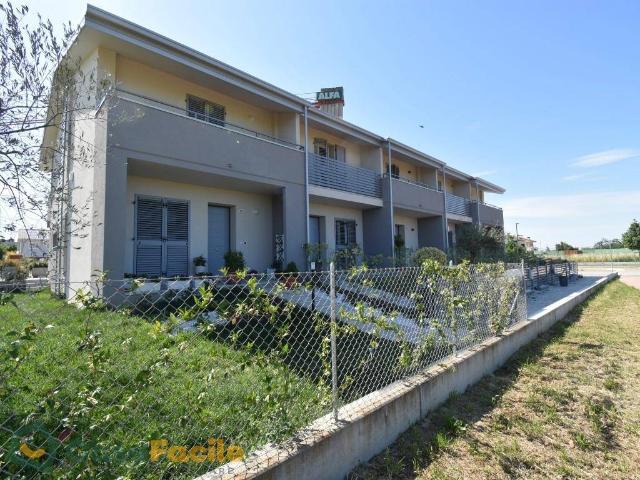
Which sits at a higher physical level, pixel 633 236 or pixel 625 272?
pixel 633 236

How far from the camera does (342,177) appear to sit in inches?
585

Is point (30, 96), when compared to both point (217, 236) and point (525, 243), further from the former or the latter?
point (525, 243)

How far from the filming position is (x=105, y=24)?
8.25m

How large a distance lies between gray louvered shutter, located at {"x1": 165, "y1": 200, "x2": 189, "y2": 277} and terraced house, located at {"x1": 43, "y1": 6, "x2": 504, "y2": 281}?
0.03 metres

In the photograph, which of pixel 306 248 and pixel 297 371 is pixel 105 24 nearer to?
pixel 306 248

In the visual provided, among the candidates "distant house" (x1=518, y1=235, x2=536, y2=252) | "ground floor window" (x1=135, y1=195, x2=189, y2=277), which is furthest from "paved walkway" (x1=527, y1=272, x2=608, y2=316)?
"distant house" (x1=518, y1=235, x2=536, y2=252)

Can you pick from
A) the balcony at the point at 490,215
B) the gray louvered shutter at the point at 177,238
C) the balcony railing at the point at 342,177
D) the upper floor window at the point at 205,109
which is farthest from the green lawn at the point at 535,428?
the balcony at the point at 490,215

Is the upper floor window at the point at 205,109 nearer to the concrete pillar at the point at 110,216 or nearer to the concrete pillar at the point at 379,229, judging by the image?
the concrete pillar at the point at 110,216

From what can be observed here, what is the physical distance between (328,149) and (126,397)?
15528 millimetres

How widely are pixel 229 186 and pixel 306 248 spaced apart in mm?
3299

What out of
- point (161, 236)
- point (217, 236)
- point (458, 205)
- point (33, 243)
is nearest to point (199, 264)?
point (161, 236)

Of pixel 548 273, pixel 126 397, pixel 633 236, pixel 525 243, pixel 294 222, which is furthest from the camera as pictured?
pixel 633 236

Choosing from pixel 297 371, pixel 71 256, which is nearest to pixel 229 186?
pixel 71 256

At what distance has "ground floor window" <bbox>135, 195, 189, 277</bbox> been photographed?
10195 mm
